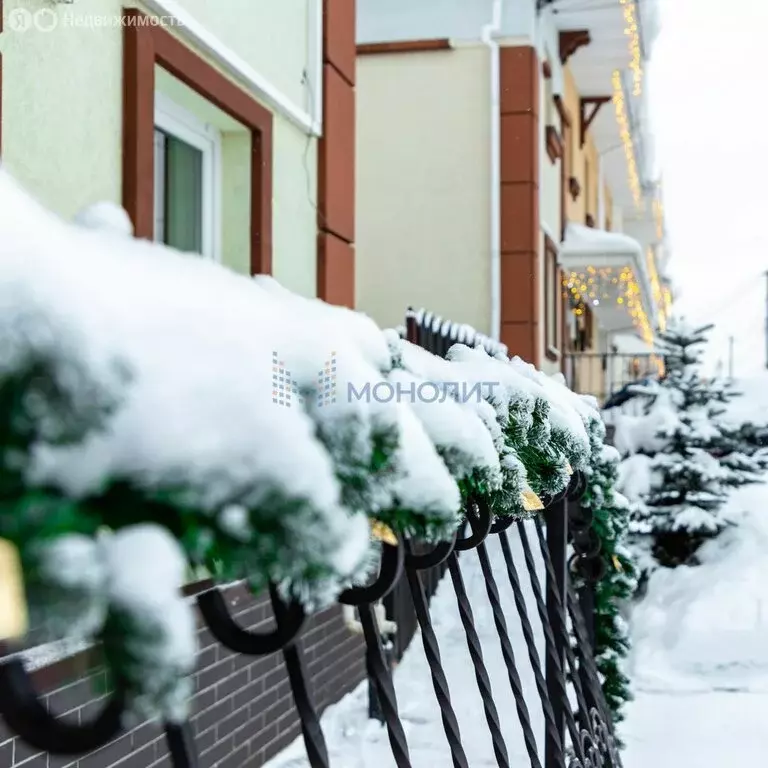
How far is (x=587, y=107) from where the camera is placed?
14984 millimetres

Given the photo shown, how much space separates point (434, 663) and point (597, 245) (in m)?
11.7

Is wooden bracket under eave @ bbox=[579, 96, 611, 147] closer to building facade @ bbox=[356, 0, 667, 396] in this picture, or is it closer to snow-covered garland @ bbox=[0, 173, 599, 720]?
building facade @ bbox=[356, 0, 667, 396]

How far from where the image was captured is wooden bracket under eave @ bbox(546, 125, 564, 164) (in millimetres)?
11045

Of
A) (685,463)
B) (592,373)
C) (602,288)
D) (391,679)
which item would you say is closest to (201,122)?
(391,679)

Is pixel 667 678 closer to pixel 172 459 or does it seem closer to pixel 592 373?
pixel 172 459

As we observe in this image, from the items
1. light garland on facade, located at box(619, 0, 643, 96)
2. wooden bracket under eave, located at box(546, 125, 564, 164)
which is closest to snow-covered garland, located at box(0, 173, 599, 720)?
wooden bracket under eave, located at box(546, 125, 564, 164)

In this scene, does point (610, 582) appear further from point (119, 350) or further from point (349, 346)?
point (119, 350)

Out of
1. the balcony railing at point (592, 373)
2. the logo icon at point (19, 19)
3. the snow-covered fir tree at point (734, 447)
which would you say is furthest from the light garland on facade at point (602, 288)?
the logo icon at point (19, 19)

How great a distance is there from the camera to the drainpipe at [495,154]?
31.9 feet

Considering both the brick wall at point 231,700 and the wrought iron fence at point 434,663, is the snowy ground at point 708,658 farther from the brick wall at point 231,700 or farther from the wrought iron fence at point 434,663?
the brick wall at point 231,700

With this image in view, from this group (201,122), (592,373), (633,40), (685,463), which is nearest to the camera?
(201,122)

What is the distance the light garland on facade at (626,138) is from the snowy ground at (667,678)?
8497mm

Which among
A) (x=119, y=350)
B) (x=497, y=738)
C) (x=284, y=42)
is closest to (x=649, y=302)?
(x=284, y=42)

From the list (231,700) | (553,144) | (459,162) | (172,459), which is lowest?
(231,700)
